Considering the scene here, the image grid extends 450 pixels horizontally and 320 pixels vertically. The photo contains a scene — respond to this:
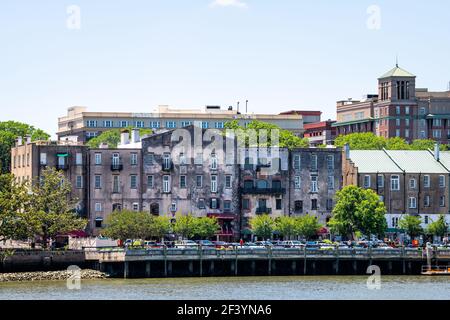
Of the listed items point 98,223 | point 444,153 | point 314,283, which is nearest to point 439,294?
point 314,283

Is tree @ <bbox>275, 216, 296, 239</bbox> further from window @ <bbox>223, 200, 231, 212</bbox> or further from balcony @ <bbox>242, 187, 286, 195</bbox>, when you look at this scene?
window @ <bbox>223, 200, 231, 212</bbox>

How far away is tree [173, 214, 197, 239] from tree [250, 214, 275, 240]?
24.1ft

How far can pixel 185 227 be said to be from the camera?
378ft

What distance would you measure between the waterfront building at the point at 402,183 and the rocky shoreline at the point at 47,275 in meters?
43.0

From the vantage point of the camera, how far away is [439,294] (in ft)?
238

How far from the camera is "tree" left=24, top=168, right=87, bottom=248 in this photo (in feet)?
309

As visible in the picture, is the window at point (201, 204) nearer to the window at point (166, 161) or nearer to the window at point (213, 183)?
the window at point (213, 183)

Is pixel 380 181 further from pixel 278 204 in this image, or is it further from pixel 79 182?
pixel 79 182

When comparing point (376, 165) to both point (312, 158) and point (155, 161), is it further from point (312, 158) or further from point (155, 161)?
point (155, 161)

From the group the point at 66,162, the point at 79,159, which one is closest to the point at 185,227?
the point at 79,159

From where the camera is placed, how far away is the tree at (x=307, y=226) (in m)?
119

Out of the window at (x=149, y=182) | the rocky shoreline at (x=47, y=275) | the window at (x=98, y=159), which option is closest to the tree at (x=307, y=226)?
the window at (x=149, y=182)

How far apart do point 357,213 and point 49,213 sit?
112ft
